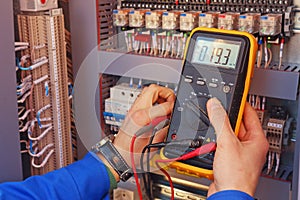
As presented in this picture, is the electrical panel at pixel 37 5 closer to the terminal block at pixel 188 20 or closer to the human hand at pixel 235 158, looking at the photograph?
the terminal block at pixel 188 20

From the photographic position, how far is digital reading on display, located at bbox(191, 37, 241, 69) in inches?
40.5

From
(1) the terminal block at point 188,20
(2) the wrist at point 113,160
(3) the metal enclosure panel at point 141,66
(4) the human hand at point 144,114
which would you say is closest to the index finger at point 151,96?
(4) the human hand at point 144,114

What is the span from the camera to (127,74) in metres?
1.49

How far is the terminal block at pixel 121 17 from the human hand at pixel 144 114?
0.46 m

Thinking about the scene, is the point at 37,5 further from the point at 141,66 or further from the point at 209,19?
the point at 209,19

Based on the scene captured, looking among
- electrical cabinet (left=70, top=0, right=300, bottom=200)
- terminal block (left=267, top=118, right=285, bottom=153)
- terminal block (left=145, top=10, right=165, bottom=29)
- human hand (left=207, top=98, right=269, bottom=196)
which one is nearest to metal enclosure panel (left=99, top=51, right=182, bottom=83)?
electrical cabinet (left=70, top=0, right=300, bottom=200)

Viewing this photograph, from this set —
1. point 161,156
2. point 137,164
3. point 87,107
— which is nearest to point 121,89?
point 87,107

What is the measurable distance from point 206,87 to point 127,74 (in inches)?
19.3

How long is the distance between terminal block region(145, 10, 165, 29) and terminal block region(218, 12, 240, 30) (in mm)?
216

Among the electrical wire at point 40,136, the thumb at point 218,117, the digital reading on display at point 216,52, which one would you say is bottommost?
the electrical wire at point 40,136

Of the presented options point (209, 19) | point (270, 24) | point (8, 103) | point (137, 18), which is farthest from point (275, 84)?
point (8, 103)

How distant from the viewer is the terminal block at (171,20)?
1.43 metres

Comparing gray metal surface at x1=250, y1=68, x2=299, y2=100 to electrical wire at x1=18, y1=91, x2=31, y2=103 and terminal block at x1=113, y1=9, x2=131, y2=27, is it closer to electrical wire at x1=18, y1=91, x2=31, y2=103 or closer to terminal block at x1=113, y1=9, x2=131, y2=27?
terminal block at x1=113, y1=9, x2=131, y2=27

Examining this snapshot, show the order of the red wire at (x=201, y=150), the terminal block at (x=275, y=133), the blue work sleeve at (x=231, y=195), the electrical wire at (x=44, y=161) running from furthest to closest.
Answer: the electrical wire at (x=44, y=161) → the terminal block at (x=275, y=133) → the red wire at (x=201, y=150) → the blue work sleeve at (x=231, y=195)
